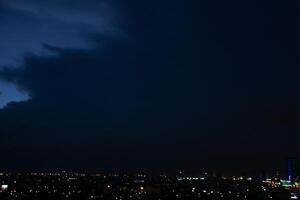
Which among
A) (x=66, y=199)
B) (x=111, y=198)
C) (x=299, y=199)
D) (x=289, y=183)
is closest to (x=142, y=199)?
(x=111, y=198)

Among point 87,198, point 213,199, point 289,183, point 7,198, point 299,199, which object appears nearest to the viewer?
point 7,198

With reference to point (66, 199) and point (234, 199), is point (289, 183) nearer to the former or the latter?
point (234, 199)

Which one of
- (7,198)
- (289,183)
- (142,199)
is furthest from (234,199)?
(289,183)

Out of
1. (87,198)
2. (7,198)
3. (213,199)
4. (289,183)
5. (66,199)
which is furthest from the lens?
(289,183)

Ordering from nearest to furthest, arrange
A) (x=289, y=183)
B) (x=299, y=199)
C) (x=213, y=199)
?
(x=213, y=199) → (x=299, y=199) → (x=289, y=183)

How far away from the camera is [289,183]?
19912 cm

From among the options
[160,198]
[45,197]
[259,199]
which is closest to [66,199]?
[45,197]

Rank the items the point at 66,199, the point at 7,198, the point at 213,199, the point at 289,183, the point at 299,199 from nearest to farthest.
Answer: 1. the point at 7,198
2. the point at 66,199
3. the point at 213,199
4. the point at 299,199
5. the point at 289,183

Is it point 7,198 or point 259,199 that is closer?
point 7,198

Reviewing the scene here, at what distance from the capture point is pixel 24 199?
75250 millimetres

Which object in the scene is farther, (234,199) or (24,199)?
(234,199)

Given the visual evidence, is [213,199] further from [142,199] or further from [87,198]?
[87,198]

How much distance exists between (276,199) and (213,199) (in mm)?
12835

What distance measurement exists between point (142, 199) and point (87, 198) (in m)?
9.31
